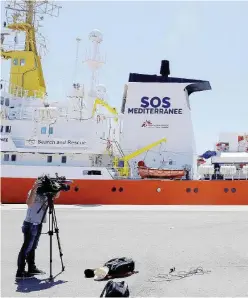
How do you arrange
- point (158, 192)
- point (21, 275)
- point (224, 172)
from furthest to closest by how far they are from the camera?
1. point (224, 172)
2. point (158, 192)
3. point (21, 275)

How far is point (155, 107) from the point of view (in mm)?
20516

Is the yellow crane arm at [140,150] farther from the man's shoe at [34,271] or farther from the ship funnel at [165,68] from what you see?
the man's shoe at [34,271]

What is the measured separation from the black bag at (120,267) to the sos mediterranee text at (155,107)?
1549 cm

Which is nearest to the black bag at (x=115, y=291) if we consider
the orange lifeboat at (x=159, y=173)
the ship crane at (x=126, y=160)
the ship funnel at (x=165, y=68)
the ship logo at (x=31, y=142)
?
the orange lifeboat at (x=159, y=173)

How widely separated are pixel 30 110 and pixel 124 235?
1361cm

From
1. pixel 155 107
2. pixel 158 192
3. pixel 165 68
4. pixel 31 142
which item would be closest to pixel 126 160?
pixel 158 192

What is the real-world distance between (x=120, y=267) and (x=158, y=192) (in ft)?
43.1

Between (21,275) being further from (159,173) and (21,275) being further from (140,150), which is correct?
(140,150)

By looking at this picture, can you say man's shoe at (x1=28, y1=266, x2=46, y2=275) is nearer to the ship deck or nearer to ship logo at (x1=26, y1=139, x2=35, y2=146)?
the ship deck

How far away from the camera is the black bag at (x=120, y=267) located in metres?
5.30

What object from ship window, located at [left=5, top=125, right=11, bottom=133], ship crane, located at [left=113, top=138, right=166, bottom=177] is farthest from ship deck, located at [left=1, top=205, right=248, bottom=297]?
ship window, located at [left=5, top=125, right=11, bottom=133]

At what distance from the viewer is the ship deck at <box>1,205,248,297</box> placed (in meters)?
4.79

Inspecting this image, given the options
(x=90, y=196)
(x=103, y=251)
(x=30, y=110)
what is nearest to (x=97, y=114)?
(x=30, y=110)

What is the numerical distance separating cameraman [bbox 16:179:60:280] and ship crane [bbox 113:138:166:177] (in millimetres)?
13537
